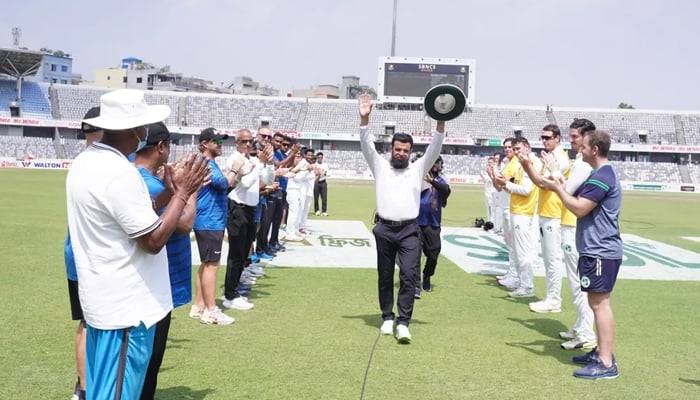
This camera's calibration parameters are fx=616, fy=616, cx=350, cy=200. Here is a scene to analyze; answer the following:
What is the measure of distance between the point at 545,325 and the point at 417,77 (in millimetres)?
45608

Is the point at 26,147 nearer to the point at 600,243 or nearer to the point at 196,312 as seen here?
the point at 196,312

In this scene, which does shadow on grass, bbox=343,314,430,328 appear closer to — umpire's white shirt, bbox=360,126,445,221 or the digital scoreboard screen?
umpire's white shirt, bbox=360,126,445,221

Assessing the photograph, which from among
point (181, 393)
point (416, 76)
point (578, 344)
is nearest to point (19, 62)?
point (416, 76)

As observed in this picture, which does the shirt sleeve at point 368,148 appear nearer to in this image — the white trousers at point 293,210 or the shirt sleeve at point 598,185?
the shirt sleeve at point 598,185

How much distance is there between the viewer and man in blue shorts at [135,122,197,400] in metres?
3.28

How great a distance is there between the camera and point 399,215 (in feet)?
21.3

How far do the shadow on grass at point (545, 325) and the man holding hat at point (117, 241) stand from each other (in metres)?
5.00

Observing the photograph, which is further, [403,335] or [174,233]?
[403,335]

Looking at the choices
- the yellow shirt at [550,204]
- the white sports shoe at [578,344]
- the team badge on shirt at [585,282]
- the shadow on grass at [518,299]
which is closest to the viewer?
the team badge on shirt at [585,282]

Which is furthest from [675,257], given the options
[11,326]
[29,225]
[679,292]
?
[29,225]

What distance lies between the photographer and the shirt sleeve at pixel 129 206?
2662 millimetres

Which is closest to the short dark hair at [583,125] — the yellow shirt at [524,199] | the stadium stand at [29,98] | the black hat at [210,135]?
the yellow shirt at [524,199]

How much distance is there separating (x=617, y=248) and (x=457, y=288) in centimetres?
392

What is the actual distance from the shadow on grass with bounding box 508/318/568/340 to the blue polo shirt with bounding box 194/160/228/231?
11.9 ft
